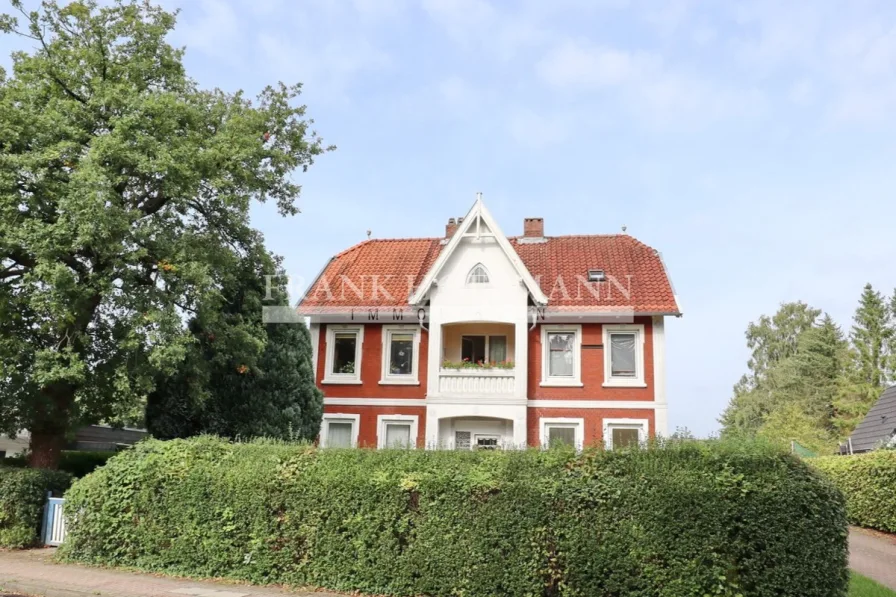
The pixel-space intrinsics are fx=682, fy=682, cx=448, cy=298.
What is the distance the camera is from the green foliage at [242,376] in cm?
1644

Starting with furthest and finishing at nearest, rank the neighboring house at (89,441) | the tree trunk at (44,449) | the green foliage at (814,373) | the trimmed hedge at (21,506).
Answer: the green foliage at (814,373)
the neighboring house at (89,441)
the tree trunk at (44,449)
the trimmed hedge at (21,506)

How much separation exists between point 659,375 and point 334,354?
1103cm

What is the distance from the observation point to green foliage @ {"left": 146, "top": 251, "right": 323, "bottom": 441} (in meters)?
16.4

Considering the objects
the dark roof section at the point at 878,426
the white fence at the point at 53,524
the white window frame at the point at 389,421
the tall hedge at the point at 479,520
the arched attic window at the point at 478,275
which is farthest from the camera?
the dark roof section at the point at 878,426

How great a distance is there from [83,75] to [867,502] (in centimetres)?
2471

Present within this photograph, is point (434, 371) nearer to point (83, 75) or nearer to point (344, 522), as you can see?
point (344, 522)

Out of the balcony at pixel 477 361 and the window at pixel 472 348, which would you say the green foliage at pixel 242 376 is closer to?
the balcony at pixel 477 361

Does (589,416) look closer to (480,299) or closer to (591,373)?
(591,373)

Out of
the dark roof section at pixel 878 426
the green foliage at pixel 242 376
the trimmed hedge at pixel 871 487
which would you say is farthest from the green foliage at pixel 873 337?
the green foliage at pixel 242 376

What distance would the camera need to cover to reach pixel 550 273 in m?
24.7

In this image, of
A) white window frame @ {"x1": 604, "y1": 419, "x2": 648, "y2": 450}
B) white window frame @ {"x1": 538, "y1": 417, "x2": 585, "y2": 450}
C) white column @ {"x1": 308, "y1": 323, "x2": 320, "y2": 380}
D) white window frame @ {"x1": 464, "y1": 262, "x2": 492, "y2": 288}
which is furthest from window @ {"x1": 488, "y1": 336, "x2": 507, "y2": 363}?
white column @ {"x1": 308, "y1": 323, "x2": 320, "y2": 380}

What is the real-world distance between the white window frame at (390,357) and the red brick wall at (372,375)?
10cm

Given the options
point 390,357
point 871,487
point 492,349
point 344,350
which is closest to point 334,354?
point 344,350

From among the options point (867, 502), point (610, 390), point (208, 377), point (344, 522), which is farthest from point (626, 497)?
point (867, 502)
